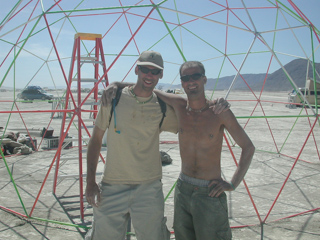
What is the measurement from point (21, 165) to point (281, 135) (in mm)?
12730

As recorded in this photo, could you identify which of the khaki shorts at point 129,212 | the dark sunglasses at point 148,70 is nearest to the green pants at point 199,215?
the khaki shorts at point 129,212

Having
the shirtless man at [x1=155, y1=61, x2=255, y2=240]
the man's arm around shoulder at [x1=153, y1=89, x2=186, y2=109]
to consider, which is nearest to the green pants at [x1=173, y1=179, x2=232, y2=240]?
the shirtless man at [x1=155, y1=61, x2=255, y2=240]

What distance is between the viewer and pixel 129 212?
3.39 m

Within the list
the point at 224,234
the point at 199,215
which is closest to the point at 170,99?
the point at 199,215

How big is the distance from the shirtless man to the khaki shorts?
0.26 meters

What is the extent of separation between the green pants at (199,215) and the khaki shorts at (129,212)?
0.20 m

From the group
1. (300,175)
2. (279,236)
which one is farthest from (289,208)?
(300,175)

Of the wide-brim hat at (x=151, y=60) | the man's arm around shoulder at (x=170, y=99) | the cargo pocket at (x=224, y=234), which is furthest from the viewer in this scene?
the man's arm around shoulder at (x=170, y=99)

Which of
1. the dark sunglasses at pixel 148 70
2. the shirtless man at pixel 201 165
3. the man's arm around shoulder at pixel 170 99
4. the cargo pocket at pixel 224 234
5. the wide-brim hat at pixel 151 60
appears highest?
the wide-brim hat at pixel 151 60

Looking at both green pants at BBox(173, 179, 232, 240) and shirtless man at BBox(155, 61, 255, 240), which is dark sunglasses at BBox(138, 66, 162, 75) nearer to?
shirtless man at BBox(155, 61, 255, 240)

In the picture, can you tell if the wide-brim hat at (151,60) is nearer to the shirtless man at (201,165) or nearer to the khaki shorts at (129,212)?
the shirtless man at (201,165)

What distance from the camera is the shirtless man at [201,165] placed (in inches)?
127

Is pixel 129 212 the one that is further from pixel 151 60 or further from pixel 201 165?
pixel 151 60

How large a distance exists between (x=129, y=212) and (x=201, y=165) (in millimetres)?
930
